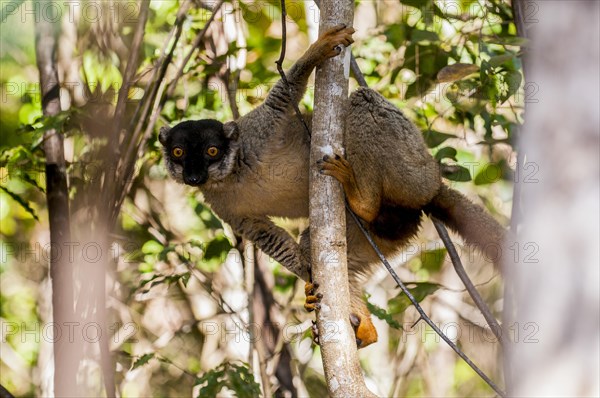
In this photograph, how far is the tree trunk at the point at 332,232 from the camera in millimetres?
4328

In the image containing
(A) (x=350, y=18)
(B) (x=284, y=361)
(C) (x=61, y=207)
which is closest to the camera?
(A) (x=350, y=18)

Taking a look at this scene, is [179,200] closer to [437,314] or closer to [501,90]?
[437,314]

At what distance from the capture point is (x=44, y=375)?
9.45 m

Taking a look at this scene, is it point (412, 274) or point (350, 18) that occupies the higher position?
point (350, 18)

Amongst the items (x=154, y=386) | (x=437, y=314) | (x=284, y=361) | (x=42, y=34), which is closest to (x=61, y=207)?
(x=42, y=34)

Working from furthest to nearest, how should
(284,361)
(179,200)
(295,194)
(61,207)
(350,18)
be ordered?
(179,200) < (284,361) < (61,207) < (295,194) < (350,18)

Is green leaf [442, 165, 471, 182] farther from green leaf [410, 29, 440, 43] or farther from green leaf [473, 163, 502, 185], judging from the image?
green leaf [410, 29, 440, 43]

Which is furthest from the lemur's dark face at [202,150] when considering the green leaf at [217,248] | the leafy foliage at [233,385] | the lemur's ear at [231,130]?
the leafy foliage at [233,385]

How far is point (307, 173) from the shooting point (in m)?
6.37

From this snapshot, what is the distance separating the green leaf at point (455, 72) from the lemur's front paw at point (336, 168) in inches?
74.2

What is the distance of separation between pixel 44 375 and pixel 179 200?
2.88 meters

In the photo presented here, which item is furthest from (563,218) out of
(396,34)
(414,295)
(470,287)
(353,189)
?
(396,34)

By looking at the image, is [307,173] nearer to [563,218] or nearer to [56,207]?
[56,207]

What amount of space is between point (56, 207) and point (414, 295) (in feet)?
12.2
